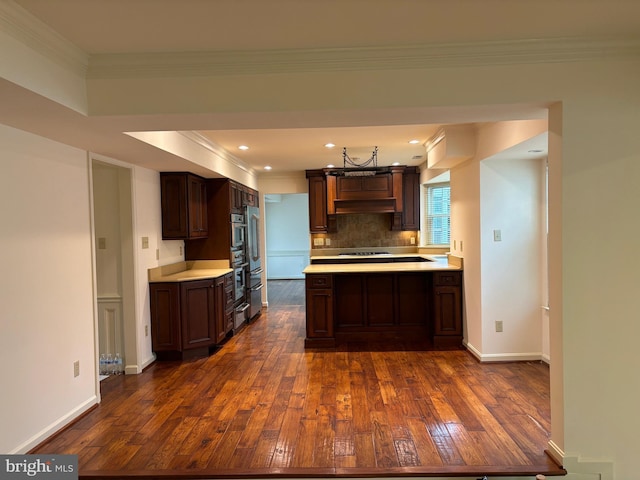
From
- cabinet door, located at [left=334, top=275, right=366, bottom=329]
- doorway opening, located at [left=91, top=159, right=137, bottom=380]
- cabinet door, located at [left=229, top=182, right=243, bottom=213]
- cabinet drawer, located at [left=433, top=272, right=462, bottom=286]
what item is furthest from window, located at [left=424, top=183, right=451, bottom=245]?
doorway opening, located at [left=91, top=159, right=137, bottom=380]

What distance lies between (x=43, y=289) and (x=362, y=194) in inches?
195

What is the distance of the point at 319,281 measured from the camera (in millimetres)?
4594

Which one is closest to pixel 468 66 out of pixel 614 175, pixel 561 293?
pixel 614 175

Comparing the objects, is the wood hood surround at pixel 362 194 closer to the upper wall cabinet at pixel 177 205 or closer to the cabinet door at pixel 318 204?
the cabinet door at pixel 318 204

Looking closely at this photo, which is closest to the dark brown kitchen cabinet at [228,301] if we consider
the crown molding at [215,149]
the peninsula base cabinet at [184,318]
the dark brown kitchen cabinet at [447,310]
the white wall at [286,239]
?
the peninsula base cabinet at [184,318]

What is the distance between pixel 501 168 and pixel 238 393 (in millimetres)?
3273

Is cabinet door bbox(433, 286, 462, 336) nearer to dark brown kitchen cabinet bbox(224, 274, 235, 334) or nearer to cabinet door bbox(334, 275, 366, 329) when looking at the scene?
cabinet door bbox(334, 275, 366, 329)

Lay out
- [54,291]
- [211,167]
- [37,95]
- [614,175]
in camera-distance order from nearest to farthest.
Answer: [37,95]
[614,175]
[54,291]
[211,167]

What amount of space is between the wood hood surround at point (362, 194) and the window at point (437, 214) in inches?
10.8

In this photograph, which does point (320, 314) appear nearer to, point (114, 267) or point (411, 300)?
point (411, 300)

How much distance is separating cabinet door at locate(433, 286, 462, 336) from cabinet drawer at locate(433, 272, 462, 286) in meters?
0.06

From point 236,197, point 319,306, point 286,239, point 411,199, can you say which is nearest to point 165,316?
point 319,306

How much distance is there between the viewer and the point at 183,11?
1703 mm

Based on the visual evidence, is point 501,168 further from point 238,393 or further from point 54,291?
point 54,291
